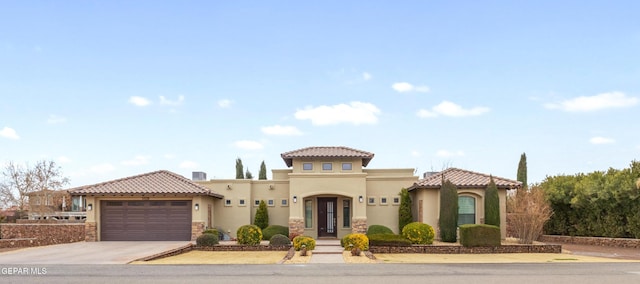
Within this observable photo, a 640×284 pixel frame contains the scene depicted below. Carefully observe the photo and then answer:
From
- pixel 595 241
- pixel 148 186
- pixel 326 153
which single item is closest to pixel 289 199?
pixel 326 153

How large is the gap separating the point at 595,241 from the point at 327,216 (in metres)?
13.8

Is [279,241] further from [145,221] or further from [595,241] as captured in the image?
[595,241]

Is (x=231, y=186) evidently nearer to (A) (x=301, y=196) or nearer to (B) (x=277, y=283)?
(A) (x=301, y=196)

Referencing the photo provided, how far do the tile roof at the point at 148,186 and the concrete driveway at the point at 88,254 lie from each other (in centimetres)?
288

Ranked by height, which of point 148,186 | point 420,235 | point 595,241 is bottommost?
point 595,241

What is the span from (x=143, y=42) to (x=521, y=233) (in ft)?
63.4

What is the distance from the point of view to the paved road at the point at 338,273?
14516 millimetres

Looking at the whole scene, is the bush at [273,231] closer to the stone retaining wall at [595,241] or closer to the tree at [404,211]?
the tree at [404,211]

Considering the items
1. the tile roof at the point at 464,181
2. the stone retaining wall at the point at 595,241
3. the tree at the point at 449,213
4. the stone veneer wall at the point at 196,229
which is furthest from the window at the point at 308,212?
the stone retaining wall at the point at 595,241

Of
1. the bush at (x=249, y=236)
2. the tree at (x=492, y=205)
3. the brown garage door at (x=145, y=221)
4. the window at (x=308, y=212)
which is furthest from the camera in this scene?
the window at (x=308, y=212)

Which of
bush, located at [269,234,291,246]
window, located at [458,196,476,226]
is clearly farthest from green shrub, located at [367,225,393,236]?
bush, located at [269,234,291,246]

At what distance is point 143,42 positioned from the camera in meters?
26.8

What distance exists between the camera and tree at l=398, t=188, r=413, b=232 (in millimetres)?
31031

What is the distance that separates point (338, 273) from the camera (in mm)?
16031
